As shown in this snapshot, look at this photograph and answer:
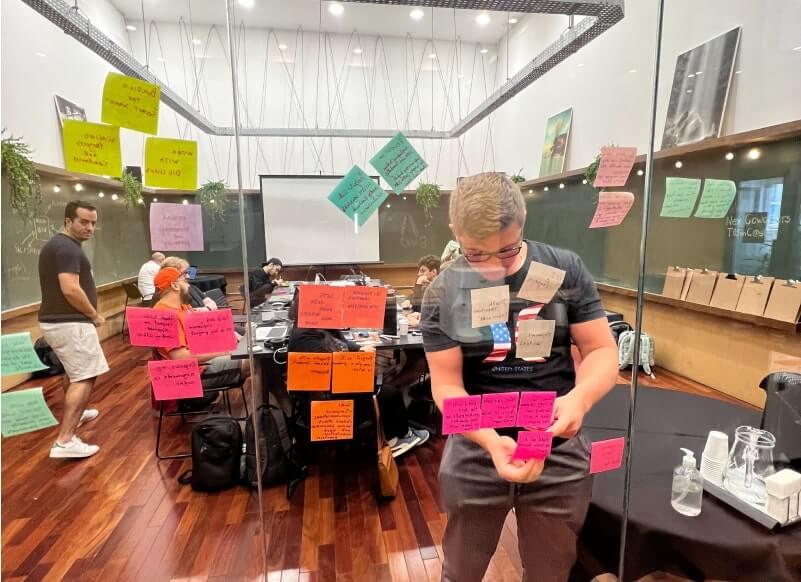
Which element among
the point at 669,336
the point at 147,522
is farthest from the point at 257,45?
the point at 669,336

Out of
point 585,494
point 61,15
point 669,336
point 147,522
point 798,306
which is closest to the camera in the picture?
point 585,494

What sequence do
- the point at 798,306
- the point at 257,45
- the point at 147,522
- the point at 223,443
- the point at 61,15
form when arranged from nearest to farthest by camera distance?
the point at 61,15 < the point at 257,45 < the point at 147,522 < the point at 223,443 < the point at 798,306

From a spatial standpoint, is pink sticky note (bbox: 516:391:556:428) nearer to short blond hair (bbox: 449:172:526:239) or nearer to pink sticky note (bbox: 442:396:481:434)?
pink sticky note (bbox: 442:396:481:434)

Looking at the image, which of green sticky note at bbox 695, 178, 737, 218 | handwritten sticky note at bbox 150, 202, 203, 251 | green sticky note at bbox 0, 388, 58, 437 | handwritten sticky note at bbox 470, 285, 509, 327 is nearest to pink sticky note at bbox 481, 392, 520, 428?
handwritten sticky note at bbox 470, 285, 509, 327

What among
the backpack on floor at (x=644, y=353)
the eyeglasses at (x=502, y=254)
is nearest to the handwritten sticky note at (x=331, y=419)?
the eyeglasses at (x=502, y=254)

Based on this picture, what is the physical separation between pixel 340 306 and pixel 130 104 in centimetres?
78

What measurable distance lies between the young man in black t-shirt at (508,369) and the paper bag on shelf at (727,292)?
7.25 feet

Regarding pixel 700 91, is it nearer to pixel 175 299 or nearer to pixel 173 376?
pixel 175 299

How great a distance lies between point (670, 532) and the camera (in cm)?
98

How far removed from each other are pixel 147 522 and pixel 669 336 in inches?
125

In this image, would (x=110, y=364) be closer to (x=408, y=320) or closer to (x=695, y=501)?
(x=408, y=320)

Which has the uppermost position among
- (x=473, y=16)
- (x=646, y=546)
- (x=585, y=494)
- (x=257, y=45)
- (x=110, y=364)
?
(x=473, y=16)

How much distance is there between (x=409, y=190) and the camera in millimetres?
1208

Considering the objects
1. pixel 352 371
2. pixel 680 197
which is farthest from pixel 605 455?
pixel 680 197
